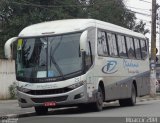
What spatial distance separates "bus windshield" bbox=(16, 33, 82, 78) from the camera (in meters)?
20.1

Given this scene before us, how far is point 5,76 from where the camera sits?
31.6m

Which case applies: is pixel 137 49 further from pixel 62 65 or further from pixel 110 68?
pixel 62 65

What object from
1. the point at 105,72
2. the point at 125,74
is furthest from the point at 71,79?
the point at 125,74

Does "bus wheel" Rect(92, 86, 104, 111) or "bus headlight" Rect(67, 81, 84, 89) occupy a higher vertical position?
"bus headlight" Rect(67, 81, 84, 89)

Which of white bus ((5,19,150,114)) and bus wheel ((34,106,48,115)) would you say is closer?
white bus ((5,19,150,114))

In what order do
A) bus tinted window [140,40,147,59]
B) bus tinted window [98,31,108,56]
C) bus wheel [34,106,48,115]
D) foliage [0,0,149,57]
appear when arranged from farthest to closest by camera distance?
foliage [0,0,149,57] → bus tinted window [140,40,147,59] → bus tinted window [98,31,108,56] → bus wheel [34,106,48,115]

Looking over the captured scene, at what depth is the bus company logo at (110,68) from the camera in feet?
74.6

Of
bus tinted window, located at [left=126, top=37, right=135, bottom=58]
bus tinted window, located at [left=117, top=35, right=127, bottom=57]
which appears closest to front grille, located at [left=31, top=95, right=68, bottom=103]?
bus tinted window, located at [left=117, top=35, right=127, bottom=57]

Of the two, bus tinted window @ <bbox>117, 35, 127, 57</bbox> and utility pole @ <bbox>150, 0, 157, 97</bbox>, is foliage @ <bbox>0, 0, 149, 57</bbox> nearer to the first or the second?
utility pole @ <bbox>150, 0, 157, 97</bbox>

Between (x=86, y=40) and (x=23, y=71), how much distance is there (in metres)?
2.72

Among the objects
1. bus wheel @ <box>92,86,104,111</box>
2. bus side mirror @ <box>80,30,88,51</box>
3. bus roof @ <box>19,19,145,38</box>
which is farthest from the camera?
bus wheel @ <box>92,86,104,111</box>

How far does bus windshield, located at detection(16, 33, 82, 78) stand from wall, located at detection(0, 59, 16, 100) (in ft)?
34.4

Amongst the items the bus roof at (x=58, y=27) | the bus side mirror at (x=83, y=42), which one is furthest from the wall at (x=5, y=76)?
the bus side mirror at (x=83, y=42)

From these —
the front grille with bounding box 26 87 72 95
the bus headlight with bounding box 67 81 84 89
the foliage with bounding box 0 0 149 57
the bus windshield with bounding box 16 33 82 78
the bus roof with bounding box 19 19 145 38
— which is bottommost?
the front grille with bounding box 26 87 72 95
